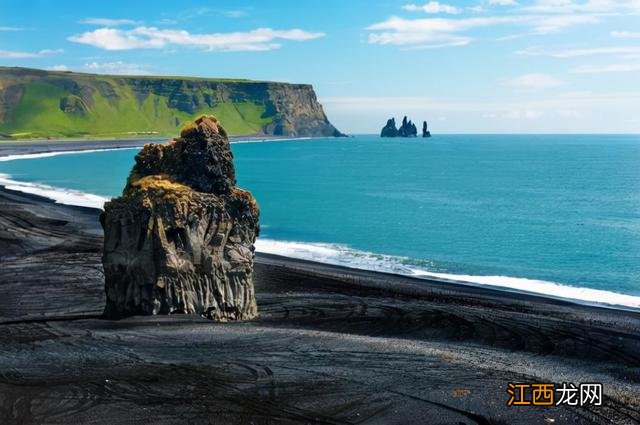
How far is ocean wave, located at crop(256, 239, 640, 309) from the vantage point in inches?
1932

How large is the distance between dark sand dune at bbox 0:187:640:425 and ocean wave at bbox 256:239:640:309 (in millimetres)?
3826

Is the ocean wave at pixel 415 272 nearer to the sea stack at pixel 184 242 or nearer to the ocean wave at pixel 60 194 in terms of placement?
the sea stack at pixel 184 242

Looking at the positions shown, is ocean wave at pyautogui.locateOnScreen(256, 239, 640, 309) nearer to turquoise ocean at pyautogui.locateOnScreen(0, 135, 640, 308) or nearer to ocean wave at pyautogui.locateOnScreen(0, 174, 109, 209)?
turquoise ocean at pyautogui.locateOnScreen(0, 135, 640, 308)

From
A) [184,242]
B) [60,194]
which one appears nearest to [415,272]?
[184,242]

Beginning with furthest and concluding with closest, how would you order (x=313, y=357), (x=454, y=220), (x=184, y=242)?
1. (x=454, y=220)
2. (x=184, y=242)
3. (x=313, y=357)

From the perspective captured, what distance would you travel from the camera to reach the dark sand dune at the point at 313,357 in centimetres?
2303

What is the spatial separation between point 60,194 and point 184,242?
79.7 m

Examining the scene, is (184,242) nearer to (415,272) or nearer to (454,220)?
(415,272)

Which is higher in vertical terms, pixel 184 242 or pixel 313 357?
pixel 184 242

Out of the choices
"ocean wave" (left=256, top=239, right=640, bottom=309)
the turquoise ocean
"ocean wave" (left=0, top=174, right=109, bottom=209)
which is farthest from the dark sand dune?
"ocean wave" (left=0, top=174, right=109, bottom=209)

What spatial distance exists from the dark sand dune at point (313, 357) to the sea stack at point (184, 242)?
1.52 m

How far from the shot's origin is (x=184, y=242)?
3550cm

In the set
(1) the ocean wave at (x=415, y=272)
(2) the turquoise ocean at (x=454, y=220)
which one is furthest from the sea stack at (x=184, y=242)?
(2) the turquoise ocean at (x=454, y=220)

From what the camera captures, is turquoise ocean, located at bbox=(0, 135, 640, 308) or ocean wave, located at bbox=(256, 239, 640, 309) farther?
turquoise ocean, located at bbox=(0, 135, 640, 308)
